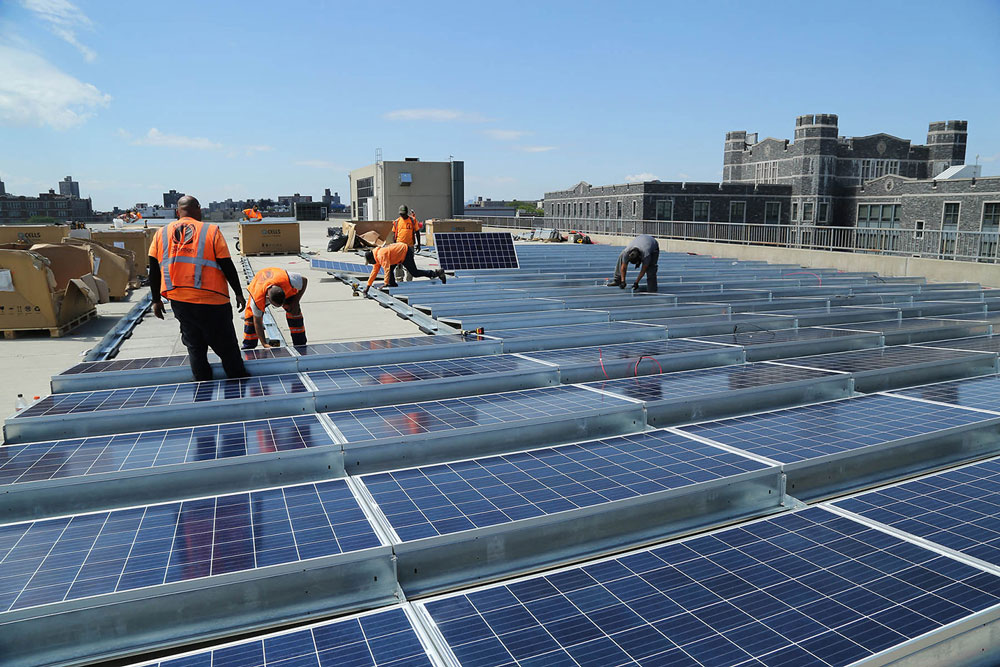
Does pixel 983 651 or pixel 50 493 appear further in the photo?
pixel 50 493

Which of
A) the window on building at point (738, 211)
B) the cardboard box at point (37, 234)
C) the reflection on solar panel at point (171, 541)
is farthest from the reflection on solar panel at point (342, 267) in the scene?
the window on building at point (738, 211)

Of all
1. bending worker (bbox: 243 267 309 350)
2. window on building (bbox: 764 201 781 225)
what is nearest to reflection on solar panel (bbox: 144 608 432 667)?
bending worker (bbox: 243 267 309 350)

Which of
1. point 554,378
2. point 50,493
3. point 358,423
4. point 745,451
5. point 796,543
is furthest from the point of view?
point 554,378

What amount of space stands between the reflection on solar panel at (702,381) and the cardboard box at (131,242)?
1848cm

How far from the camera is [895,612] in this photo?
9.03 ft

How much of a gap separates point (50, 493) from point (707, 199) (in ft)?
205

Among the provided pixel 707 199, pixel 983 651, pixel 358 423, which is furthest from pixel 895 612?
pixel 707 199

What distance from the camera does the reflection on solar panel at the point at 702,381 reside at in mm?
6359

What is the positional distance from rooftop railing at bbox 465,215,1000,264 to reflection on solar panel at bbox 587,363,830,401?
53.6 ft

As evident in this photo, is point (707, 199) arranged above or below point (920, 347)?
above

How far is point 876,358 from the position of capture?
798cm

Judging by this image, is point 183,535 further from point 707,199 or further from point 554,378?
Result: point 707,199

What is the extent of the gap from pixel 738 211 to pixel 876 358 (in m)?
59.4

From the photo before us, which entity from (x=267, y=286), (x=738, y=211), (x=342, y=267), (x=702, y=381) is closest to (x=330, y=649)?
(x=702, y=381)
